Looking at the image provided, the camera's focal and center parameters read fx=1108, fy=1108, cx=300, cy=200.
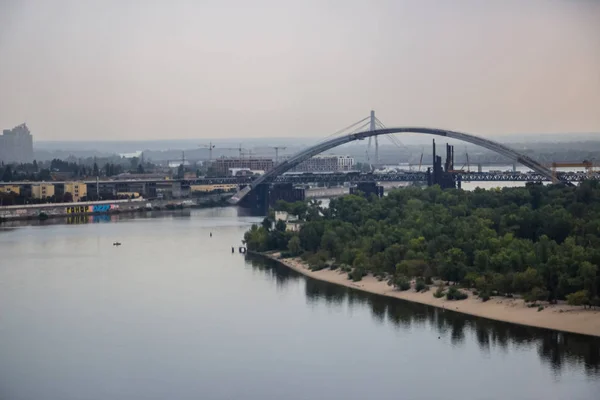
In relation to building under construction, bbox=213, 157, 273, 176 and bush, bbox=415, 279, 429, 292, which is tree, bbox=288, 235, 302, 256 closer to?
bush, bbox=415, 279, 429, 292

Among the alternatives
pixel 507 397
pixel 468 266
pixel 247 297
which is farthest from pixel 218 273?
pixel 507 397

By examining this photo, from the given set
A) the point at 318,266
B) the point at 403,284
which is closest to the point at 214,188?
the point at 318,266

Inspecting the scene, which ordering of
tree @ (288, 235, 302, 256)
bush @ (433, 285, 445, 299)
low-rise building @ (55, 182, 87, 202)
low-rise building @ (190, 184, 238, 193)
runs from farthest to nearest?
low-rise building @ (190, 184, 238, 193) < low-rise building @ (55, 182, 87, 202) < tree @ (288, 235, 302, 256) < bush @ (433, 285, 445, 299)

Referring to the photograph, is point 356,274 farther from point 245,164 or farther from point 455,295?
point 245,164

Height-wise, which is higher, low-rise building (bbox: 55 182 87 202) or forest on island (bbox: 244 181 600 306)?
low-rise building (bbox: 55 182 87 202)

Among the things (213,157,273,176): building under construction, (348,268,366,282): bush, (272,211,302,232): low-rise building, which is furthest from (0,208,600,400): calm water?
(213,157,273,176): building under construction

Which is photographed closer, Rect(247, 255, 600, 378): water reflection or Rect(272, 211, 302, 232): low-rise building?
Rect(247, 255, 600, 378): water reflection
